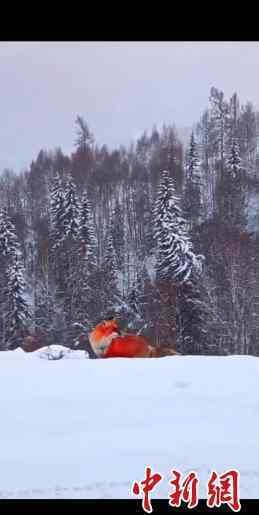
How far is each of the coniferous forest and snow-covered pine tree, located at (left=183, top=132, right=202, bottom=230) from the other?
103mm

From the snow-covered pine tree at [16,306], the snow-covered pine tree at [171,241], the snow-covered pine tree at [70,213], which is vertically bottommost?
the snow-covered pine tree at [16,306]

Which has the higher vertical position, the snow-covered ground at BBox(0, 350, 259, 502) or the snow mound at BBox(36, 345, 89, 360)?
the snow mound at BBox(36, 345, 89, 360)

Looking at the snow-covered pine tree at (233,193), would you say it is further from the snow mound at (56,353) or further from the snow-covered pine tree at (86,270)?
the snow mound at (56,353)

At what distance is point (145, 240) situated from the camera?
32469 millimetres

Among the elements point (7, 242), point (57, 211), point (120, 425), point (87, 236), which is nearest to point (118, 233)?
point (87, 236)

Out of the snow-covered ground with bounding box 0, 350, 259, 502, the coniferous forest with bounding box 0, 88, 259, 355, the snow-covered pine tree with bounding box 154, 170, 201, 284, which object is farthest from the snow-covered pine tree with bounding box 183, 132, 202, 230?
the snow-covered ground with bounding box 0, 350, 259, 502

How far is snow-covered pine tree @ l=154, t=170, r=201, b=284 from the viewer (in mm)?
22859

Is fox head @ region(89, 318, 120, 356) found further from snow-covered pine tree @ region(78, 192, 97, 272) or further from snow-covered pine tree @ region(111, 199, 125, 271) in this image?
snow-covered pine tree @ region(111, 199, 125, 271)

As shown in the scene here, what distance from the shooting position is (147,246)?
31.4 meters

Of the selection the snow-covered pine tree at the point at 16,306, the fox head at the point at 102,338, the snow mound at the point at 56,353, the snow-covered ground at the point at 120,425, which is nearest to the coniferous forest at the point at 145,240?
the snow-covered pine tree at the point at 16,306

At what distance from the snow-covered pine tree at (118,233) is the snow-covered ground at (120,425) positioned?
87.1 ft

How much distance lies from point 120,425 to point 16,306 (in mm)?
23082

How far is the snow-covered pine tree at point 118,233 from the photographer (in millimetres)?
31469

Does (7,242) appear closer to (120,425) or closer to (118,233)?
(118,233)
